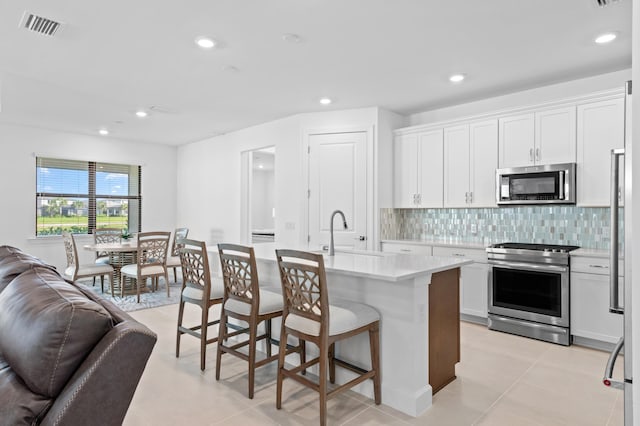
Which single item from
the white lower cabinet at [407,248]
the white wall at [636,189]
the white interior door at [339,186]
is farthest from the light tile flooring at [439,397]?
the white interior door at [339,186]

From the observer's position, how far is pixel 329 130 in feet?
17.0

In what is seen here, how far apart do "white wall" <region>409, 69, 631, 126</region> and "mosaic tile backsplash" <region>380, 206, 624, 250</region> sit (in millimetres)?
1207

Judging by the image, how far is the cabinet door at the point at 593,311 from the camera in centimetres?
333

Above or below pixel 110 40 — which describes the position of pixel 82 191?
below

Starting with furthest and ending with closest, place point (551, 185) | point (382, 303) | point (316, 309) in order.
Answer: point (551, 185) < point (382, 303) < point (316, 309)

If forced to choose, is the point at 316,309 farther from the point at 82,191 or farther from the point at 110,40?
the point at 82,191

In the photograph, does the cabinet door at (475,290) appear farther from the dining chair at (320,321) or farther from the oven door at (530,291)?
the dining chair at (320,321)

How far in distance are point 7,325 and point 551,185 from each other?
4.34 m

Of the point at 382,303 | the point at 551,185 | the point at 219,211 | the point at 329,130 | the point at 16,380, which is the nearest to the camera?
the point at 16,380

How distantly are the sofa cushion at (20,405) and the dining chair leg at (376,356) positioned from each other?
5.60 ft

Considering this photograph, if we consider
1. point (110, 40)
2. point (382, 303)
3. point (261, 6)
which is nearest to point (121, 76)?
point (110, 40)

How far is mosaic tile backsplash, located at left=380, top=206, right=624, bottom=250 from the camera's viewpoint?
3.89 m

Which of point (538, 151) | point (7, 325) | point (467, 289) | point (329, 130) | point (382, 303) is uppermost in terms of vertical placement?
point (329, 130)

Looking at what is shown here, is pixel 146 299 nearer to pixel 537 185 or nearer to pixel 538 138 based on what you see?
pixel 537 185
